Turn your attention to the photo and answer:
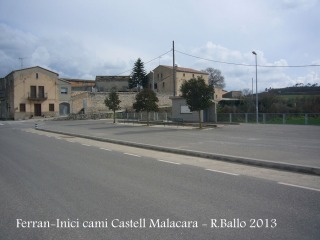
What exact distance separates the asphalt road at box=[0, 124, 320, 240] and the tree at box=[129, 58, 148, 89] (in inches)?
3123

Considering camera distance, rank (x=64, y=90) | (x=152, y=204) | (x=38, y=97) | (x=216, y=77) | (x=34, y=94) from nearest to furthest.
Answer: (x=152, y=204)
(x=38, y=97)
(x=34, y=94)
(x=64, y=90)
(x=216, y=77)

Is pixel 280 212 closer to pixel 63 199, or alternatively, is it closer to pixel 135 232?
pixel 135 232

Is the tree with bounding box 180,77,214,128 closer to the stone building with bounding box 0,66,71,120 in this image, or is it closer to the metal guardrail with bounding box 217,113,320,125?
the metal guardrail with bounding box 217,113,320,125

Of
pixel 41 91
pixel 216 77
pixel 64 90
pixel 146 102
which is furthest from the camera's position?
pixel 216 77

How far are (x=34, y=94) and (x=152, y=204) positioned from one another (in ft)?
217

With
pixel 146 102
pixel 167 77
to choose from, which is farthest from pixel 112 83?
pixel 146 102

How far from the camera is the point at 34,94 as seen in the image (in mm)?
67500

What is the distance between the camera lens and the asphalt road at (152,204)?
501 centimetres

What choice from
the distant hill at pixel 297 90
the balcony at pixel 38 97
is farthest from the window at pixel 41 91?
the distant hill at pixel 297 90

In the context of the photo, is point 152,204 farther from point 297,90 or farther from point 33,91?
point 297,90

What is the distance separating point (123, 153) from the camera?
47.0ft

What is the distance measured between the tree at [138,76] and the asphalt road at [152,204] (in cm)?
7933

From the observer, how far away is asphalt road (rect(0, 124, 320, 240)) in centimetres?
501

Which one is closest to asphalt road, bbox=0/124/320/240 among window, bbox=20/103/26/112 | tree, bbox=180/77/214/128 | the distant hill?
tree, bbox=180/77/214/128
